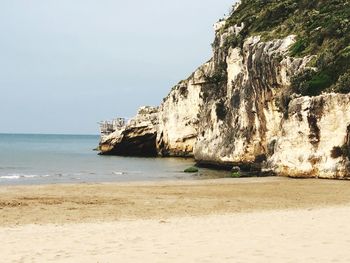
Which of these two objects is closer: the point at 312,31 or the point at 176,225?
the point at 176,225

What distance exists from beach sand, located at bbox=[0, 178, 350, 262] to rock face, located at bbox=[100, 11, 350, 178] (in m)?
5.74

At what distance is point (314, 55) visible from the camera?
3825 cm

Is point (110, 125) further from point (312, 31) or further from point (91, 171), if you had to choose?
point (312, 31)

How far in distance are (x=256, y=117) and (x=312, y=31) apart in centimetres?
877

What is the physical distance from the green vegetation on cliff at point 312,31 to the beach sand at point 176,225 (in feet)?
33.2

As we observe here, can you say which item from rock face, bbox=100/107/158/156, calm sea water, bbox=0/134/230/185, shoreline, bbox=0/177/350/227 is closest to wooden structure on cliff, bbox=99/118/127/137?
rock face, bbox=100/107/158/156

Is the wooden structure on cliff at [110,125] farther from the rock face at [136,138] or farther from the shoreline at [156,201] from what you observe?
the shoreline at [156,201]

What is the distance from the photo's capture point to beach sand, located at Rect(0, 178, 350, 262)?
1055 centimetres

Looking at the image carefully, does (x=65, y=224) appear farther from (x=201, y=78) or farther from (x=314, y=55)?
(x=201, y=78)

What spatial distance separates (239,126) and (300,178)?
15.4 meters

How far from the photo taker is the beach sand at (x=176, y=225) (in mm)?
10555

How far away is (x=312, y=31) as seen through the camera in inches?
1646

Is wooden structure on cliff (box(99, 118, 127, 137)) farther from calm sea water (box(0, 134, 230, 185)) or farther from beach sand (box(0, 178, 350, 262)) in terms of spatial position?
beach sand (box(0, 178, 350, 262))

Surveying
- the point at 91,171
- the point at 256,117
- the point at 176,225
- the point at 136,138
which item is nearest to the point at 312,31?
the point at 256,117
